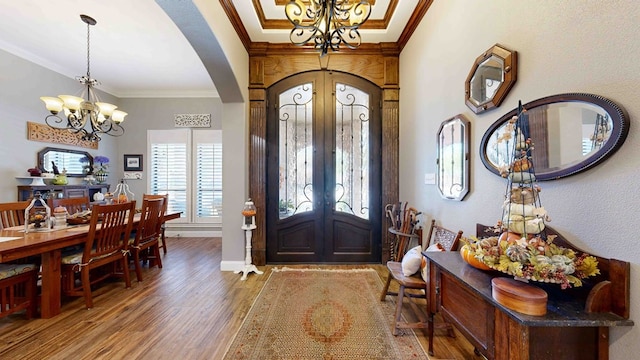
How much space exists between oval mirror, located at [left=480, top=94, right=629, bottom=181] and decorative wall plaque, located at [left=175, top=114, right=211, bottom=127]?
5494mm

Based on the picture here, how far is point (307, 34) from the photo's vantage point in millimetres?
3344

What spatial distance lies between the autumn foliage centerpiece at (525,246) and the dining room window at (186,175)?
5282 millimetres

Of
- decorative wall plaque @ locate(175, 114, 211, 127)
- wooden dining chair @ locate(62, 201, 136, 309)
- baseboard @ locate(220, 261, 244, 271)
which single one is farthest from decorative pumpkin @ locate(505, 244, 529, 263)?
decorative wall plaque @ locate(175, 114, 211, 127)

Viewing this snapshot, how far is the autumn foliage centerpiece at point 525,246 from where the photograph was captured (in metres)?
0.98

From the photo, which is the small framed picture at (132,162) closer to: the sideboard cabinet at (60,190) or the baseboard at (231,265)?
the sideboard cabinet at (60,190)

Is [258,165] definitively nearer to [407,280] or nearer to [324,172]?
[324,172]

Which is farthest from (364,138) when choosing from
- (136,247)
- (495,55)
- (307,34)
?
(136,247)

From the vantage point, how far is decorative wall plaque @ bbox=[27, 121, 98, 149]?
3908mm

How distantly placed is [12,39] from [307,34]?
438 cm

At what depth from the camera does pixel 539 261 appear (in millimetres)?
982

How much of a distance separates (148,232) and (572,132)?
437 cm

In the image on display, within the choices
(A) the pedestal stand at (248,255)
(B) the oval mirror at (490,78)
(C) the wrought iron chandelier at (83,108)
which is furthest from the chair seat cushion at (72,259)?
(B) the oval mirror at (490,78)

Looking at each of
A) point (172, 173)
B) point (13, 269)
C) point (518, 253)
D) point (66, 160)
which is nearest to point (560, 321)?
point (518, 253)

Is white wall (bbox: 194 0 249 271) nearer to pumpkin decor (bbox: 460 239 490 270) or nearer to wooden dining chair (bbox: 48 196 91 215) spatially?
wooden dining chair (bbox: 48 196 91 215)
